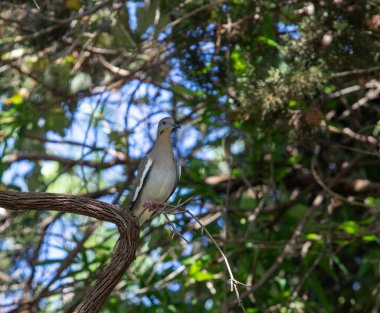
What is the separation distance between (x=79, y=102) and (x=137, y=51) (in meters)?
1.04

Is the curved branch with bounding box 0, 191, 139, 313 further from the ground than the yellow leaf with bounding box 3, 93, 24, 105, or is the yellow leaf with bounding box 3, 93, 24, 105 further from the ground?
the yellow leaf with bounding box 3, 93, 24, 105

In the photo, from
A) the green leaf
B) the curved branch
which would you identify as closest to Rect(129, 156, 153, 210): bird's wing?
the green leaf

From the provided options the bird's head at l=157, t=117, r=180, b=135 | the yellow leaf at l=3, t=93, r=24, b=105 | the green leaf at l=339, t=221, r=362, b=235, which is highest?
the yellow leaf at l=3, t=93, r=24, b=105

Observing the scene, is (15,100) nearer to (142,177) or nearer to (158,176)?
(142,177)

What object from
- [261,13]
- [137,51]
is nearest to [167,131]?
[137,51]

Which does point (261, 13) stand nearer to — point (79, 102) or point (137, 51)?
point (137, 51)

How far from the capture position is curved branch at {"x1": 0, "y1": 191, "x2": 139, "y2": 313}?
9.66ft

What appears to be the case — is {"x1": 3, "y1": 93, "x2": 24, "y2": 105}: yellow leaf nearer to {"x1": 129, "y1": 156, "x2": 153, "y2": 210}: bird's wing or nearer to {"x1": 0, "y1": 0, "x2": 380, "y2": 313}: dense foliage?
{"x1": 0, "y1": 0, "x2": 380, "y2": 313}: dense foliage

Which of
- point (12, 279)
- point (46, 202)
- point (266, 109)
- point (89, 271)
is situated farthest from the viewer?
point (12, 279)

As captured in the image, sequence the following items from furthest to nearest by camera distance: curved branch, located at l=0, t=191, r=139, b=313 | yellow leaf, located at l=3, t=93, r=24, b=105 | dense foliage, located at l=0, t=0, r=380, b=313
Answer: yellow leaf, located at l=3, t=93, r=24, b=105 < dense foliage, located at l=0, t=0, r=380, b=313 < curved branch, located at l=0, t=191, r=139, b=313

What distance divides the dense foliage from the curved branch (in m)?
1.42

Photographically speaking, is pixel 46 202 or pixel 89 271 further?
pixel 89 271

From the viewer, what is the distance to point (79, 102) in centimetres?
574

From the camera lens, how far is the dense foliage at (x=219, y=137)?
455 cm
